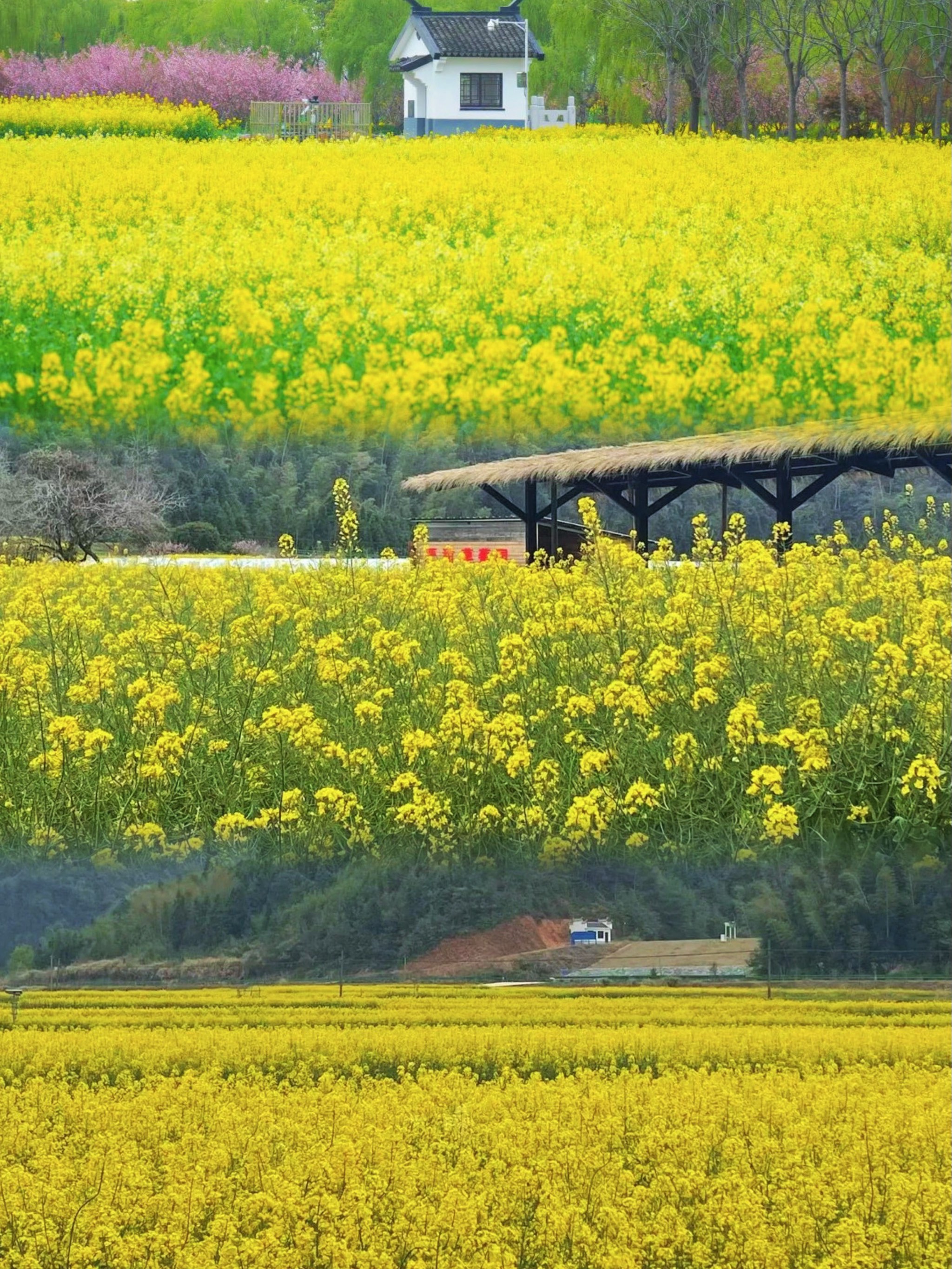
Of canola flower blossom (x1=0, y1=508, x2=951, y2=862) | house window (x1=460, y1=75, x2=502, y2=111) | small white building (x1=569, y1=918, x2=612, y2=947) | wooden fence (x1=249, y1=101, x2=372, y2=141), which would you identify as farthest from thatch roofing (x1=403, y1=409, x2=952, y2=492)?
wooden fence (x1=249, y1=101, x2=372, y2=141)

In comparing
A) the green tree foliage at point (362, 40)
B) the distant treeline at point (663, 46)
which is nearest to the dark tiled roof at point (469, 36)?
the distant treeline at point (663, 46)

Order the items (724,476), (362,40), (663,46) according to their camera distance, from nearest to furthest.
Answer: (724,476) < (362,40) < (663,46)

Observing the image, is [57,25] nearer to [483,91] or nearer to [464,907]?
[483,91]

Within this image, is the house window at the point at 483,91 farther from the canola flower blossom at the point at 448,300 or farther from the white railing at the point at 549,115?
the white railing at the point at 549,115

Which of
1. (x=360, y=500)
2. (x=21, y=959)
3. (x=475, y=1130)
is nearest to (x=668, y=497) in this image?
(x=360, y=500)

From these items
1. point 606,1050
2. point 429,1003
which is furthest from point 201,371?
point 606,1050

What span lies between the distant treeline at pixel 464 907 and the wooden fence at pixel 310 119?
12.3ft

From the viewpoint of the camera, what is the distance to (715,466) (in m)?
6.11

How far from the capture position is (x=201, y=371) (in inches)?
237

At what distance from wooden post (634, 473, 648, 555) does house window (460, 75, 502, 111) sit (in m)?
1.91

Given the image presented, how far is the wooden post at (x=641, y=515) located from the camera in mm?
6172

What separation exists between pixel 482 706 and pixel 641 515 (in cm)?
94

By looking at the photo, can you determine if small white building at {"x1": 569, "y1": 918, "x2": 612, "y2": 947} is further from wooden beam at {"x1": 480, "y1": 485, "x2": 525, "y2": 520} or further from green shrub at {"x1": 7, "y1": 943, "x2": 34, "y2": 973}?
green shrub at {"x1": 7, "y1": 943, "x2": 34, "y2": 973}

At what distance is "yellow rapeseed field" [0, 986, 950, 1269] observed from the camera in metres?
5.26
